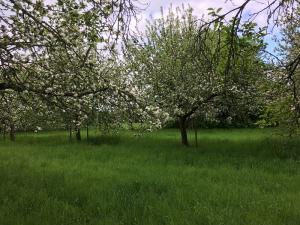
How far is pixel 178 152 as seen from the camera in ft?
74.7

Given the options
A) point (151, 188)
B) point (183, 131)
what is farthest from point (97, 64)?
point (183, 131)

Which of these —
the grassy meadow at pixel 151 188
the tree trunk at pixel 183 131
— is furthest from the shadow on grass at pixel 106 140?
the grassy meadow at pixel 151 188

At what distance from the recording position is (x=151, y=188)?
13.0m

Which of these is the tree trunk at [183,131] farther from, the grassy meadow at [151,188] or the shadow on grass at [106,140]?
the grassy meadow at [151,188]

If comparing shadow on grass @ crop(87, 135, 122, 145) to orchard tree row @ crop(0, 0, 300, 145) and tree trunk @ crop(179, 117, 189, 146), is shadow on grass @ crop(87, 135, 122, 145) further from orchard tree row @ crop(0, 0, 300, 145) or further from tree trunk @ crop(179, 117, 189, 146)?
orchard tree row @ crop(0, 0, 300, 145)

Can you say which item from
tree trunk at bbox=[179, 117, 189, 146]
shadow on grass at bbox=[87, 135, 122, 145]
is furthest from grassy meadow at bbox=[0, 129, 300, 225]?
shadow on grass at bbox=[87, 135, 122, 145]

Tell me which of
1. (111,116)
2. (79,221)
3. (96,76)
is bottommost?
(79,221)

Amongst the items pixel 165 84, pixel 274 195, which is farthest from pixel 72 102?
pixel 165 84

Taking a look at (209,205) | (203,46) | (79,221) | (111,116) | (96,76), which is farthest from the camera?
(111,116)

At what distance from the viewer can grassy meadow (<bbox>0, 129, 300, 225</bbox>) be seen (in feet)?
32.2

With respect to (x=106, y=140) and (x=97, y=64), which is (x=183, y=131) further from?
(x=97, y=64)

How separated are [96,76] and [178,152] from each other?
11.6m

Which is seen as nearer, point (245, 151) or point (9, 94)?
point (9, 94)

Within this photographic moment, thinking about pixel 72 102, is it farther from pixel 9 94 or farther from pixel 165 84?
pixel 165 84
